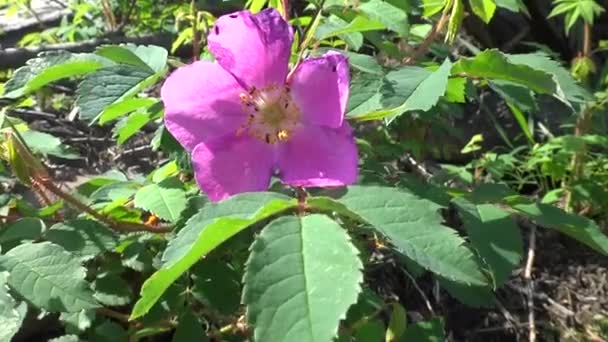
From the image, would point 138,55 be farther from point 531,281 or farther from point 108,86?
point 531,281

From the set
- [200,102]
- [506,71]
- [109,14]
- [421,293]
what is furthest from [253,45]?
[109,14]

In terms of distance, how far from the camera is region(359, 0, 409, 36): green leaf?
4.29ft

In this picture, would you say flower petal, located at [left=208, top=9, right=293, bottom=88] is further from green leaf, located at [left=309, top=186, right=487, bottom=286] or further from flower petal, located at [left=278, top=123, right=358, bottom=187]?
green leaf, located at [left=309, top=186, right=487, bottom=286]

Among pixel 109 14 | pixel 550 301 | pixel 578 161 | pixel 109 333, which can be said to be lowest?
pixel 550 301

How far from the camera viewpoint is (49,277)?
3.53 feet

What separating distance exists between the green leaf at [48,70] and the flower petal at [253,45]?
8.5 inches

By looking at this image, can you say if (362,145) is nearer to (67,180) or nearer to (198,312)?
(198,312)


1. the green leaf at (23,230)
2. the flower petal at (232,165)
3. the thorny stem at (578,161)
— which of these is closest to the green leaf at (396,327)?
the flower petal at (232,165)

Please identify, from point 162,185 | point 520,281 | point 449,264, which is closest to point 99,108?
point 162,185

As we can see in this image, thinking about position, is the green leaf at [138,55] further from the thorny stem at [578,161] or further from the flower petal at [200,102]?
the thorny stem at [578,161]

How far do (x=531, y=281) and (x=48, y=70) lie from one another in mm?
1433

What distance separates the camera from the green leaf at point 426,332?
1287 millimetres

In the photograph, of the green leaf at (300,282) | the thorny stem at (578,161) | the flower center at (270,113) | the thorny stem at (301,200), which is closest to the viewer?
the green leaf at (300,282)

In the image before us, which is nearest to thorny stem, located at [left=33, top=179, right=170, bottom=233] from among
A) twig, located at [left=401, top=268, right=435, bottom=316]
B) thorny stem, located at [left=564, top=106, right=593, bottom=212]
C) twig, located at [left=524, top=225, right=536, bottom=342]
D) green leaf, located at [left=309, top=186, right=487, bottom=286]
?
green leaf, located at [left=309, top=186, right=487, bottom=286]
